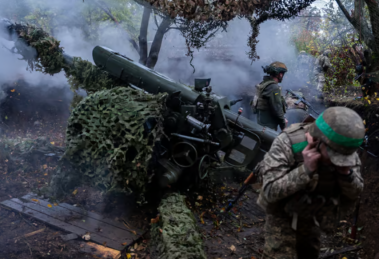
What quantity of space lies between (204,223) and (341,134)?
351 cm

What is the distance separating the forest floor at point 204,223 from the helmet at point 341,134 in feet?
8.45

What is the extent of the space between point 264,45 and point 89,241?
51.3 feet

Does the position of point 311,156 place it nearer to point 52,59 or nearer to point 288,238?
point 288,238

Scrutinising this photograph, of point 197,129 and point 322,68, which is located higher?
point 322,68

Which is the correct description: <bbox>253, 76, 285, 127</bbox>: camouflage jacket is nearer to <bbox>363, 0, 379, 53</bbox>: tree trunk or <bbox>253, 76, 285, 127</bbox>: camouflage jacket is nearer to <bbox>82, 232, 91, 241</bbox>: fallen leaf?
<bbox>363, 0, 379, 53</bbox>: tree trunk

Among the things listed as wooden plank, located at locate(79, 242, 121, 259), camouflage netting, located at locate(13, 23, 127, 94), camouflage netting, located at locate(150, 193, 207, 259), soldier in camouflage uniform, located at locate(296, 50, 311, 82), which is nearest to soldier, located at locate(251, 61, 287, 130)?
camouflage netting, located at locate(150, 193, 207, 259)

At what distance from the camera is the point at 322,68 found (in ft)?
41.1

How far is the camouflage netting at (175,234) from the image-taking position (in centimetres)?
362

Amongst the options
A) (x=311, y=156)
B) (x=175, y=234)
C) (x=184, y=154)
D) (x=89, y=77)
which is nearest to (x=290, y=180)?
(x=311, y=156)

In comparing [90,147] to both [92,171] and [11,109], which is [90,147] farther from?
[11,109]

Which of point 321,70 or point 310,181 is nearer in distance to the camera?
point 310,181

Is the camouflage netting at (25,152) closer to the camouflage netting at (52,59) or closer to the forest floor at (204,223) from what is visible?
the forest floor at (204,223)

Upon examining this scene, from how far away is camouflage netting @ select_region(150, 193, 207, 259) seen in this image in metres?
3.62

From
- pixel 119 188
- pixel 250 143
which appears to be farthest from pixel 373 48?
pixel 119 188
